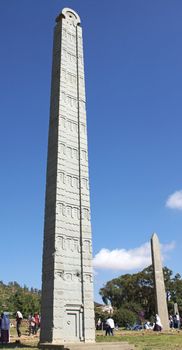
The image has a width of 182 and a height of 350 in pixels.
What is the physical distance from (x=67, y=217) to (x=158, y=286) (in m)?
13.5

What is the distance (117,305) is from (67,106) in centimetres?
5114

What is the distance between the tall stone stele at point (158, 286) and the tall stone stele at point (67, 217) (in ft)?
37.6

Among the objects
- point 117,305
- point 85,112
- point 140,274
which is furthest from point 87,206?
point 117,305

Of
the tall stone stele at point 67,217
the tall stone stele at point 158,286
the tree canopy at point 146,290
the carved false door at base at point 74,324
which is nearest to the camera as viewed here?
the carved false door at base at point 74,324

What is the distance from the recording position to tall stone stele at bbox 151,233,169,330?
94.3 ft

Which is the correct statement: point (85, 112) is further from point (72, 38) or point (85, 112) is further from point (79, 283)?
point (79, 283)

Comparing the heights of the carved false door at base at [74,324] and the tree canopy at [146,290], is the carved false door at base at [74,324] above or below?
below

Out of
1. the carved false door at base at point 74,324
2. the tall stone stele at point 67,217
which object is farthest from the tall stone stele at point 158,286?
the carved false door at base at point 74,324

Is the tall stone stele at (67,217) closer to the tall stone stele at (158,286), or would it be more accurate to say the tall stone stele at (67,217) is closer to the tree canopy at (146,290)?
the tall stone stele at (158,286)

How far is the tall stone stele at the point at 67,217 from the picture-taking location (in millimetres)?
17312

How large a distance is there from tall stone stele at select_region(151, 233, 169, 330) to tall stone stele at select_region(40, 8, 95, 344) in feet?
37.6

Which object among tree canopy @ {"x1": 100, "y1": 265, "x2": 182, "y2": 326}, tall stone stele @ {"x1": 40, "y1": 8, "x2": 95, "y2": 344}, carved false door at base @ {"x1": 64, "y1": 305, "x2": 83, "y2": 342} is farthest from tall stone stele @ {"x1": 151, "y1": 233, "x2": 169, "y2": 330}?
tree canopy @ {"x1": 100, "y1": 265, "x2": 182, "y2": 326}

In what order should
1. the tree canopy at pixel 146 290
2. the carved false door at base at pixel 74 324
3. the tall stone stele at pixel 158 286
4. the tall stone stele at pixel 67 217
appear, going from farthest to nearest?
the tree canopy at pixel 146 290
the tall stone stele at pixel 158 286
the tall stone stele at pixel 67 217
the carved false door at base at pixel 74 324

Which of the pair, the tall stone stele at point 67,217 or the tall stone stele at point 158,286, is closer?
the tall stone stele at point 67,217
